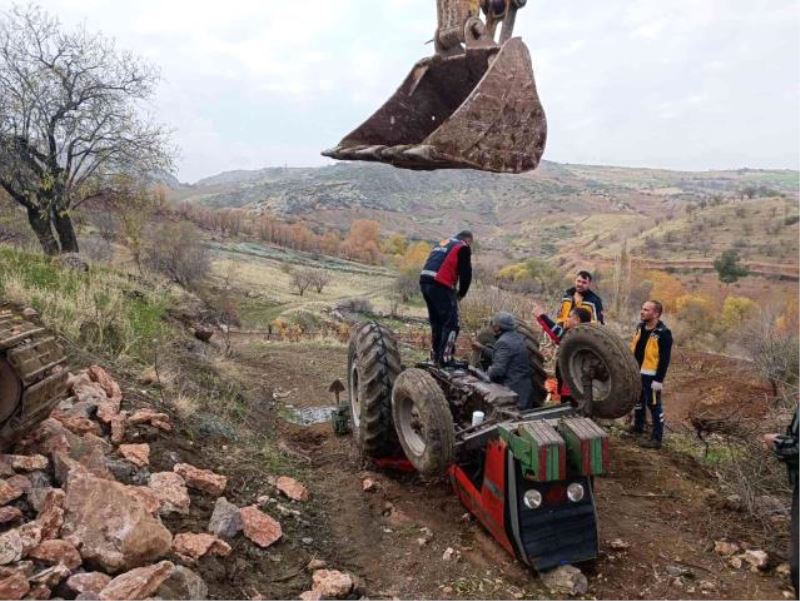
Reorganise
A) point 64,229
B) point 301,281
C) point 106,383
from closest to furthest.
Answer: point 106,383, point 64,229, point 301,281

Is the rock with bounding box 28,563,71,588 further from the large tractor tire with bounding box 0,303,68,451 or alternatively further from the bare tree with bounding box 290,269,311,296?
the bare tree with bounding box 290,269,311,296

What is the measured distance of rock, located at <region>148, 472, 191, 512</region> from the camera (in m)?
4.10

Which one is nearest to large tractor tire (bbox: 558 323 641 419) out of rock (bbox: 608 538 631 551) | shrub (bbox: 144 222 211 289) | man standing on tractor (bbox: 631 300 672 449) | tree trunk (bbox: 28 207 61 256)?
rock (bbox: 608 538 631 551)

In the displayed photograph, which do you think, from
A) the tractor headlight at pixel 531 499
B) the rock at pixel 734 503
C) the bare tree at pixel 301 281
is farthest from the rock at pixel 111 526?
the bare tree at pixel 301 281

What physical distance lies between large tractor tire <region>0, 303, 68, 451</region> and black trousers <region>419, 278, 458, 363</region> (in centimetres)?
310

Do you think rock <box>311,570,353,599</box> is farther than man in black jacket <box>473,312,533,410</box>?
No

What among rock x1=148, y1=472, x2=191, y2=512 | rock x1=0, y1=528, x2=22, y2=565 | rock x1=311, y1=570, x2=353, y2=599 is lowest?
rock x1=311, y1=570, x2=353, y2=599

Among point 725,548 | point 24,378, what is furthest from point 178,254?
point 725,548

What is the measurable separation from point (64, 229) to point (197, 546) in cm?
1332

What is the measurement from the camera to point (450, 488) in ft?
17.7

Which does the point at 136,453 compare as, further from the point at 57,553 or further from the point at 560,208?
the point at 560,208

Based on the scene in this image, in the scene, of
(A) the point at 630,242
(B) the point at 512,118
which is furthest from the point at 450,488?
(A) the point at 630,242

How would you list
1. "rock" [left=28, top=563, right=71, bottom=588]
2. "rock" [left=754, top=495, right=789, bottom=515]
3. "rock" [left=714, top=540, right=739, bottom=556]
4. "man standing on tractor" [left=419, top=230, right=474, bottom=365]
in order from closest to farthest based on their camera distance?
"rock" [left=28, top=563, right=71, bottom=588]
"rock" [left=714, top=540, right=739, bottom=556]
"rock" [left=754, top=495, right=789, bottom=515]
"man standing on tractor" [left=419, top=230, right=474, bottom=365]

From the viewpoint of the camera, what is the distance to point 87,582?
3096 millimetres
